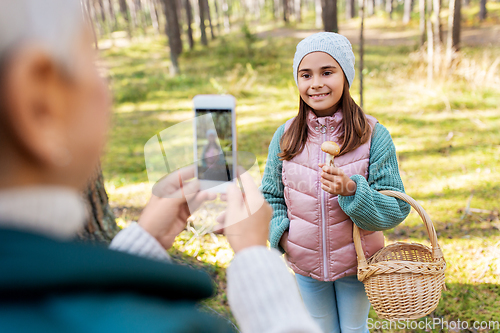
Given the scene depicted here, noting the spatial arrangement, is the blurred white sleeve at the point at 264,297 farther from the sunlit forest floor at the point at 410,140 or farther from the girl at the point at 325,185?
the girl at the point at 325,185

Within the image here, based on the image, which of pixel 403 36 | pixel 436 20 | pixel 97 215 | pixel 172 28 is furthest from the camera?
pixel 403 36

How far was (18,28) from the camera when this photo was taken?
42 cm

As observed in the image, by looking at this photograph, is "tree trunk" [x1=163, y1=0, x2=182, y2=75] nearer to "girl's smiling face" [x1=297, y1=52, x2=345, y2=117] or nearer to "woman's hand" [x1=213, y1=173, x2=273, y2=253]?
"girl's smiling face" [x1=297, y1=52, x2=345, y2=117]

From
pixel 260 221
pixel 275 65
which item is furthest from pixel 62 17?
pixel 275 65

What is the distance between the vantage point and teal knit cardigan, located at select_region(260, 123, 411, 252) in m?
1.67

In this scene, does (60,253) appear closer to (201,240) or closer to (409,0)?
(201,240)

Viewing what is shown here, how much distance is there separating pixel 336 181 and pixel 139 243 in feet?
3.35

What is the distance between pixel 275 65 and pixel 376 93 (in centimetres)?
466

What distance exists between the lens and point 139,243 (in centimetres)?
87

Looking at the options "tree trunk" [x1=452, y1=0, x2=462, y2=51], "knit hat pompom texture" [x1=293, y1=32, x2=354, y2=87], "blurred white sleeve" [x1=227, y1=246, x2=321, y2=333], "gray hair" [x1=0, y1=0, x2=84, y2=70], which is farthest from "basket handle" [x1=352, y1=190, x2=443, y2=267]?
"tree trunk" [x1=452, y1=0, x2=462, y2=51]

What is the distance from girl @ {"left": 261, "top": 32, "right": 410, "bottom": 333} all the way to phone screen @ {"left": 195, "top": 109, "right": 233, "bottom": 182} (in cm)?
73

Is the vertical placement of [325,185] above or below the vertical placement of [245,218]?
below

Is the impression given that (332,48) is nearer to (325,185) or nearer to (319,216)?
(325,185)

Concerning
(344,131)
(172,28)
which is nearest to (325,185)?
(344,131)
